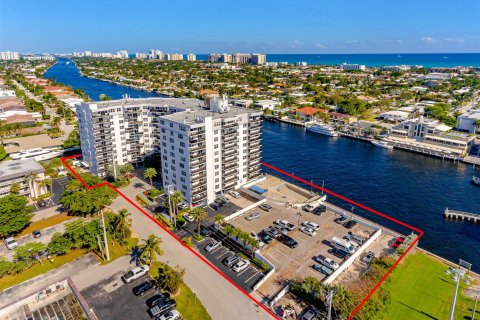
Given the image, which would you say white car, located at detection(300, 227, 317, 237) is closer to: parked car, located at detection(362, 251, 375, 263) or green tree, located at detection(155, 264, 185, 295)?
parked car, located at detection(362, 251, 375, 263)

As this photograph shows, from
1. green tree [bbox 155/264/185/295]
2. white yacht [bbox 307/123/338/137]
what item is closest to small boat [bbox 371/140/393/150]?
white yacht [bbox 307/123/338/137]

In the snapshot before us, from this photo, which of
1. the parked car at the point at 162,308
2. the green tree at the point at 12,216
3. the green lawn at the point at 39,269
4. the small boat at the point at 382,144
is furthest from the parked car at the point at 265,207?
the small boat at the point at 382,144

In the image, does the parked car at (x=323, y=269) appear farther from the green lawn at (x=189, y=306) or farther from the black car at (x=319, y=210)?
the green lawn at (x=189, y=306)

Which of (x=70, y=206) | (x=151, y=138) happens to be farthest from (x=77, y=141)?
(x=70, y=206)

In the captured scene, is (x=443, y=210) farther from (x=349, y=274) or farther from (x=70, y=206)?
(x=70, y=206)

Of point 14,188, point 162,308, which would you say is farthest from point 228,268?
point 14,188
